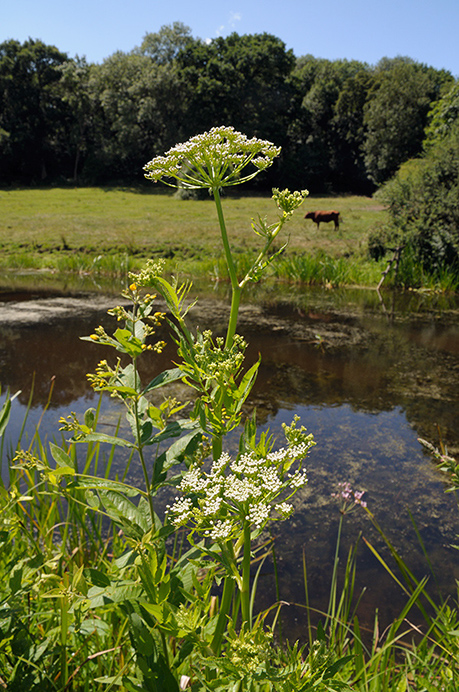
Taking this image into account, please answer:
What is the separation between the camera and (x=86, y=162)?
3984 cm

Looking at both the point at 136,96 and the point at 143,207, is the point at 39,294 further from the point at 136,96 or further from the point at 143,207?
the point at 136,96

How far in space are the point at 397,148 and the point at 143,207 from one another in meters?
23.2

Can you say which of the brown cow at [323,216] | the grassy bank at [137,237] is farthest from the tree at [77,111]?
the brown cow at [323,216]

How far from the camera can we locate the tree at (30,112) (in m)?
39.2

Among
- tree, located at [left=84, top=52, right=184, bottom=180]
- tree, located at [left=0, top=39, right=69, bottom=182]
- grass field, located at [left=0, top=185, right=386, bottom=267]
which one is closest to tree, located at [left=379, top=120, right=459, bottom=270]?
grass field, located at [left=0, top=185, right=386, bottom=267]

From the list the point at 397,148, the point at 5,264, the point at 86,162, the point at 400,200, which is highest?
the point at 397,148

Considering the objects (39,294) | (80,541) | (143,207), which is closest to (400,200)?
(39,294)

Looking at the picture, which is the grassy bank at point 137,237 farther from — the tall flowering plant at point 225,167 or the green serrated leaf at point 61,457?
the green serrated leaf at point 61,457

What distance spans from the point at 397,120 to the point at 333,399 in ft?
125

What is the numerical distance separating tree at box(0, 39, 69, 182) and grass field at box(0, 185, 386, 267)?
19.9 m

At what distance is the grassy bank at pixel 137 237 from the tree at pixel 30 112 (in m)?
21.3

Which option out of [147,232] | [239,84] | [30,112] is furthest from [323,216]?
[30,112]

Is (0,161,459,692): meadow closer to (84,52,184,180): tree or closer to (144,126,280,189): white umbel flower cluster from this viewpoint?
(144,126,280,189): white umbel flower cluster

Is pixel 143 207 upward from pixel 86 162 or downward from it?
downward
